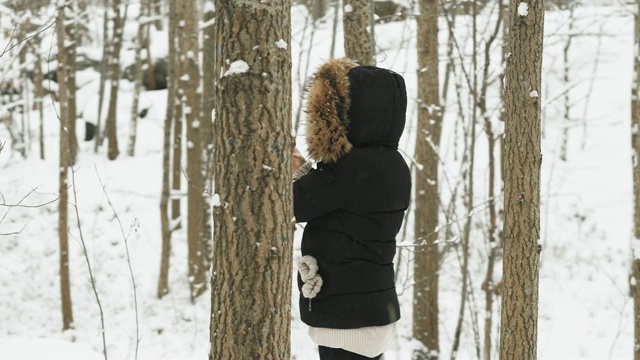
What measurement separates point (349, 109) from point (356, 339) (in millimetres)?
1128

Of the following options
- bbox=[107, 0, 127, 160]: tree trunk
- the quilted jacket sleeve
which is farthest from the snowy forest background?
the quilted jacket sleeve

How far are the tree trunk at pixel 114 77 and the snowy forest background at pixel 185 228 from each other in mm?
478

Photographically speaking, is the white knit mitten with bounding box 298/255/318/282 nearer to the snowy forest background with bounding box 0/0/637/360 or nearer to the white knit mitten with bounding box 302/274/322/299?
the white knit mitten with bounding box 302/274/322/299

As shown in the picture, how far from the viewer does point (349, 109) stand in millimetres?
3141

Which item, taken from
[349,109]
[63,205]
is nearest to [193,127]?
[63,205]

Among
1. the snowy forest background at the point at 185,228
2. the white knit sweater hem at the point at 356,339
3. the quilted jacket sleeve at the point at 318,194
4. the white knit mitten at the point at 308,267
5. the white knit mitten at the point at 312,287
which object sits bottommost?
the snowy forest background at the point at 185,228

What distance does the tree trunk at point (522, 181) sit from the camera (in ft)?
13.3

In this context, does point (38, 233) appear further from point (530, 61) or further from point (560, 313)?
point (530, 61)

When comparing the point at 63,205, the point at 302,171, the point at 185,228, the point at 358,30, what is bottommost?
the point at 185,228

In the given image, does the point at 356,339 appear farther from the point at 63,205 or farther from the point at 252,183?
the point at 63,205

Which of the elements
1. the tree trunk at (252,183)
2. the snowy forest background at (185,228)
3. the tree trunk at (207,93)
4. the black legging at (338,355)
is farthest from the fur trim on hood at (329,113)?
the tree trunk at (207,93)

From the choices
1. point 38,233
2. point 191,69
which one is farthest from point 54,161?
point 191,69

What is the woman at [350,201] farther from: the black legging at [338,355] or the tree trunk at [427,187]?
the tree trunk at [427,187]

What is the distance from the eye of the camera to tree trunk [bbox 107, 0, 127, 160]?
15824mm
